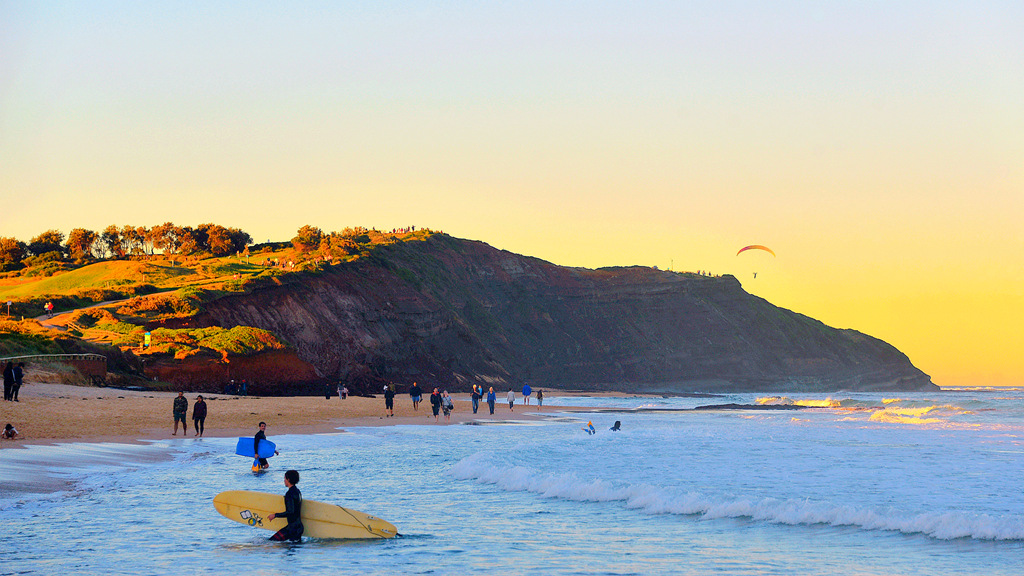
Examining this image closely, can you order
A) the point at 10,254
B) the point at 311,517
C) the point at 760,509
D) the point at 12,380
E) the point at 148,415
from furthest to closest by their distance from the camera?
the point at 10,254 < the point at 148,415 < the point at 12,380 < the point at 760,509 < the point at 311,517

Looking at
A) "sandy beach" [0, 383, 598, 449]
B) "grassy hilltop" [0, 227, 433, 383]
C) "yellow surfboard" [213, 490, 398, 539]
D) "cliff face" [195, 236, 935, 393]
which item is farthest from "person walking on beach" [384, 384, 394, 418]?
"cliff face" [195, 236, 935, 393]

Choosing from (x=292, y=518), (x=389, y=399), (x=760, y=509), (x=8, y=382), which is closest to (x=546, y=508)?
(x=760, y=509)

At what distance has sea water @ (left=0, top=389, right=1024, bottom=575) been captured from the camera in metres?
10.1

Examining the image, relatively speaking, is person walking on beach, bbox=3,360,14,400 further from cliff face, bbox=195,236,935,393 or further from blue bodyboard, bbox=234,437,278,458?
cliff face, bbox=195,236,935,393

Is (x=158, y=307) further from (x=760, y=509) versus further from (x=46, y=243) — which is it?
(x=46, y=243)

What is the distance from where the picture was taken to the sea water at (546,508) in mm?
10148

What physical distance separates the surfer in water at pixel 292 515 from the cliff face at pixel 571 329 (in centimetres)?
6601

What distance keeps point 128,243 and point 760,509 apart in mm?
140653

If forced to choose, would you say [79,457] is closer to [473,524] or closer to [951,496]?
[473,524]

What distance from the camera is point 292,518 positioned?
11664mm

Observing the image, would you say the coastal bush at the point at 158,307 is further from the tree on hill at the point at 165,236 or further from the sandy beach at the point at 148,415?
the tree on hill at the point at 165,236

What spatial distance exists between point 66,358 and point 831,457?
3518 cm

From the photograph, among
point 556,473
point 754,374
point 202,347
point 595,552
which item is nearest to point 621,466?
point 556,473

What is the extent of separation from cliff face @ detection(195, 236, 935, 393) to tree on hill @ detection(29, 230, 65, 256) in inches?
2199
